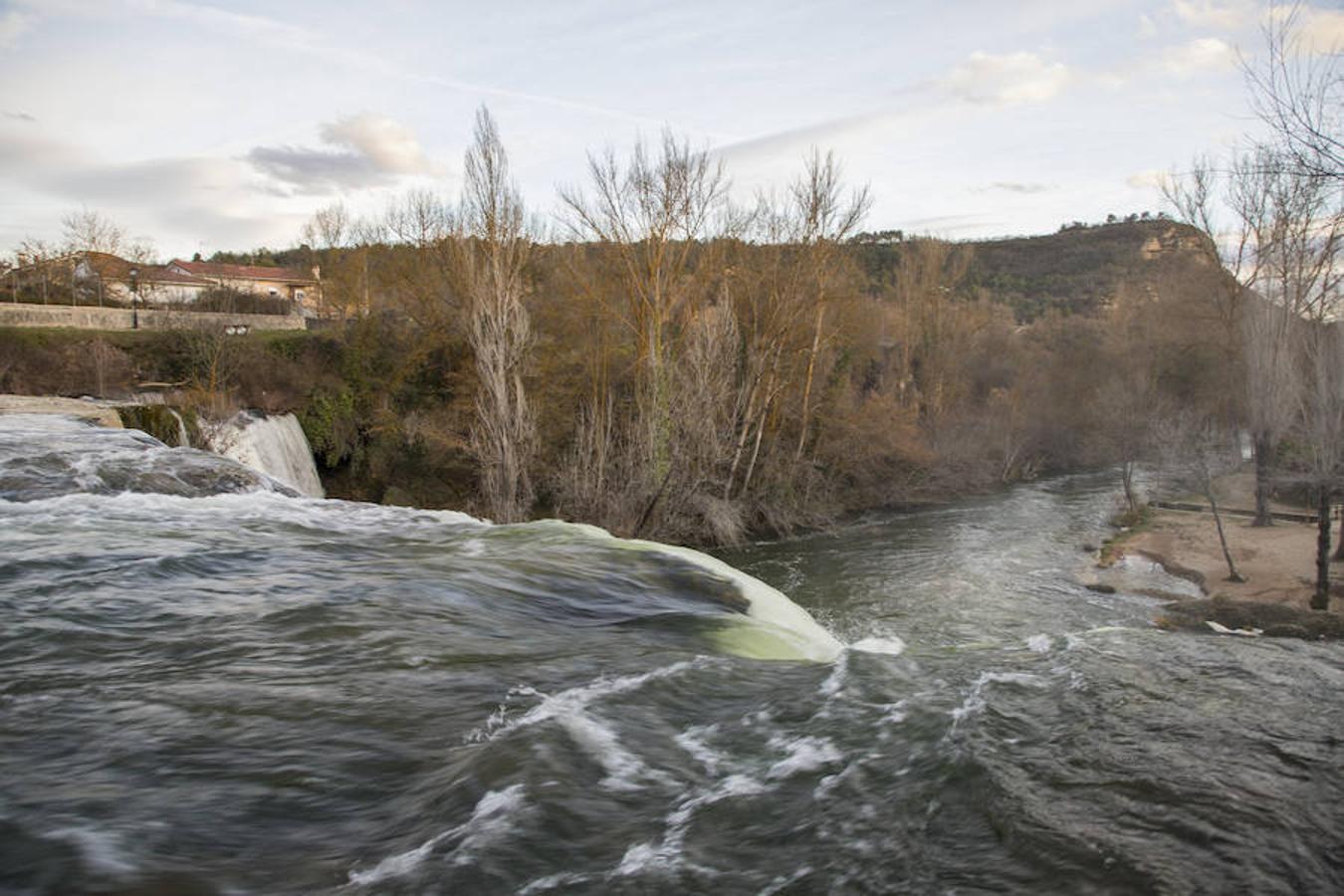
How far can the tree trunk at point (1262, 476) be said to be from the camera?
2102cm

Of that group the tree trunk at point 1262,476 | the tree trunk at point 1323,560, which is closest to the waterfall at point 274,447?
the tree trunk at point 1323,560

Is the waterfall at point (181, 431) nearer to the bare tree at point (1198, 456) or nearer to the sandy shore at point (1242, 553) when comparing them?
the sandy shore at point (1242, 553)

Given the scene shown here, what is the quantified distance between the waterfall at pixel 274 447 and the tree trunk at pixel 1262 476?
2313cm

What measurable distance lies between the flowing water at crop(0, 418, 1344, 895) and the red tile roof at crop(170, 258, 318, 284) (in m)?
54.9

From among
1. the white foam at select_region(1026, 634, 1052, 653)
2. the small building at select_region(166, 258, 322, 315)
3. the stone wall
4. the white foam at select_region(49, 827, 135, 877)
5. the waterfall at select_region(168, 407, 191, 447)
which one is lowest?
the white foam at select_region(1026, 634, 1052, 653)

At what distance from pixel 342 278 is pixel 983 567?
23.3m

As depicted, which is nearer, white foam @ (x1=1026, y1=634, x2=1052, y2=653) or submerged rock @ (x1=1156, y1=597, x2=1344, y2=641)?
white foam @ (x1=1026, y1=634, x2=1052, y2=653)

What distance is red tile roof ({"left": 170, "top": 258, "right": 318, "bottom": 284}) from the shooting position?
56428 millimetres

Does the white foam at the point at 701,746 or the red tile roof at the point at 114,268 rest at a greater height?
the red tile roof at the point at 114,268

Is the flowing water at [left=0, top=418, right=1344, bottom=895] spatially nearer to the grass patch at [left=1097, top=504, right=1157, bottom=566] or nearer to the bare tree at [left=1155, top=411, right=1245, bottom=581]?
the grass patch at [left=1097, top=504, right=1157, bottom=566]

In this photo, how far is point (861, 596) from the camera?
1477cm

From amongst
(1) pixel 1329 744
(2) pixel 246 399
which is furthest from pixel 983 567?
(2) pixel 246 399

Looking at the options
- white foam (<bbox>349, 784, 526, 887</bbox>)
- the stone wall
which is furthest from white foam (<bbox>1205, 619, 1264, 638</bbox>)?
the stone wall

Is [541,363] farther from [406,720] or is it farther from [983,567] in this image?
[406,720]
